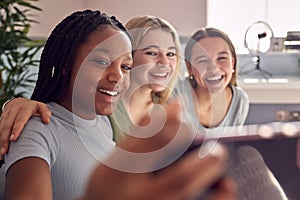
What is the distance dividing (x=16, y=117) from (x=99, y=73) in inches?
7.0

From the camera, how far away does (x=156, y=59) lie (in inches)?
71.8

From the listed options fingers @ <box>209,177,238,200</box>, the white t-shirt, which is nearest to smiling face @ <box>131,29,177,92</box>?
the white t-shirt

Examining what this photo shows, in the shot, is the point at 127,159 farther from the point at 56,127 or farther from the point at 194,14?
the point at 194,14

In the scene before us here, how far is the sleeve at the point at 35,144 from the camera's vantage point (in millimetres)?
787

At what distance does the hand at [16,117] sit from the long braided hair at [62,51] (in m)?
0.07

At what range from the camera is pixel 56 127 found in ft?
2.99

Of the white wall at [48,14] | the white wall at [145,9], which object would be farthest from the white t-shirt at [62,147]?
the white wall at [145,9]

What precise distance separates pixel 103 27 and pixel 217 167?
731mm

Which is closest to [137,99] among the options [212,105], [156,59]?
[212,105]

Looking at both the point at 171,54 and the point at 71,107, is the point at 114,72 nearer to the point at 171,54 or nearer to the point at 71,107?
the point at 71,107

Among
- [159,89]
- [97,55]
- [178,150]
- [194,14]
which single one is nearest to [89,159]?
[97,55]

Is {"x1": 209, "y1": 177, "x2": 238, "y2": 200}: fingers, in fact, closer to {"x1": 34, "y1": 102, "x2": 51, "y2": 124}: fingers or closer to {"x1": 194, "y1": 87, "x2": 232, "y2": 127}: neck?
{"x1": 34, "y1": 102, "x2": 51, "y2": 124}: fingers

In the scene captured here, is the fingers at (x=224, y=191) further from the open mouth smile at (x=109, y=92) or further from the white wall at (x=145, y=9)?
the white wall at (x=145, y=9)

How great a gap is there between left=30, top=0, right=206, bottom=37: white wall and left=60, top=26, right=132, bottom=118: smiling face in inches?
109
